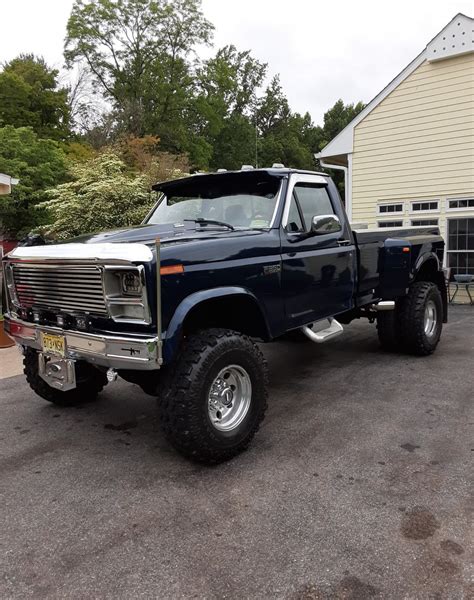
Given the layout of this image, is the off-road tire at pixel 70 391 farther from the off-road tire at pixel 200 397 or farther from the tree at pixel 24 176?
the tree at pixel 24 176

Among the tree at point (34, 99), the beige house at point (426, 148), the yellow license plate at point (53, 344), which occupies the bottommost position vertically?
the yellow license plate at point (53, 344)

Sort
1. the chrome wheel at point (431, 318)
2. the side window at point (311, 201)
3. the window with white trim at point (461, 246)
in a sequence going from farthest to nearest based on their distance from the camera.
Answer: the window with white trim at point (461, 246) → the chrome wheel at point (431, 318) → the side window at point (311, 201)

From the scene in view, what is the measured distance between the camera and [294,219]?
4258mm

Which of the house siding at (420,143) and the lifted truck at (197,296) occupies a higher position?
the house siding at (420,143)

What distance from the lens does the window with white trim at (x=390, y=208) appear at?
11.8 m

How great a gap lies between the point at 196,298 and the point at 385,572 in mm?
1817

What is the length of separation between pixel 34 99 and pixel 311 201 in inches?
1178

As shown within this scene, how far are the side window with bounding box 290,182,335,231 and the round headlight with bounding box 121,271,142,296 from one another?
75.4 inches

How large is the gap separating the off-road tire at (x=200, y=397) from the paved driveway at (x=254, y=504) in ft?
0.56

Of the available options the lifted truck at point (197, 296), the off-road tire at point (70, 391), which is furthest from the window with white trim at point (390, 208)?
the off-road tire at point (70, 391)

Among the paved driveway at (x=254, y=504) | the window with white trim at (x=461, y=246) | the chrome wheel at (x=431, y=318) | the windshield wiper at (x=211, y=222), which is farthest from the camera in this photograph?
the window with white trim at (x=461, y=246)

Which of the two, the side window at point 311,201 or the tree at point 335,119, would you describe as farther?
the tree at point 335,119

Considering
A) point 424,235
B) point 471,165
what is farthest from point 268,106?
point 424,235

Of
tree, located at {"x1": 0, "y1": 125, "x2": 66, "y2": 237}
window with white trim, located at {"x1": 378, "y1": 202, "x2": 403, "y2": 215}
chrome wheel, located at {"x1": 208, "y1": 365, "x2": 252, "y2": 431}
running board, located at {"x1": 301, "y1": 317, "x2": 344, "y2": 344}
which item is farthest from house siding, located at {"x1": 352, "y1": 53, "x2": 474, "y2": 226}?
tree, located at {"x1": 0, "y1": 125, "x2": 66, "y2": 237}
